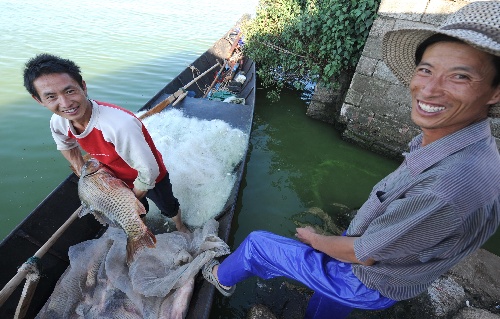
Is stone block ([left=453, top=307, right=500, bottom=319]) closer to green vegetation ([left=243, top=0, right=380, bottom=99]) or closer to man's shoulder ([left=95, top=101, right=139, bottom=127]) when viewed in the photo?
man's shoulder ([left=95, top=101, right=139, bottom=127])

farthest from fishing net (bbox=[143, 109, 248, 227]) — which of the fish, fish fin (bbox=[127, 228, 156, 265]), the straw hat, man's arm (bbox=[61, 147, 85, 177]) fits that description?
the straw hat

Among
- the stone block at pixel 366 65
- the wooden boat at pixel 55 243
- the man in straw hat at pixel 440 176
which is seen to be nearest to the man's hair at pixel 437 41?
the man in straw hat at pixel 440 176

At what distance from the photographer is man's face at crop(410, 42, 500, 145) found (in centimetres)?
128

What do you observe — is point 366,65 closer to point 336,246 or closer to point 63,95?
point 336,246

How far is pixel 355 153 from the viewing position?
669 cm

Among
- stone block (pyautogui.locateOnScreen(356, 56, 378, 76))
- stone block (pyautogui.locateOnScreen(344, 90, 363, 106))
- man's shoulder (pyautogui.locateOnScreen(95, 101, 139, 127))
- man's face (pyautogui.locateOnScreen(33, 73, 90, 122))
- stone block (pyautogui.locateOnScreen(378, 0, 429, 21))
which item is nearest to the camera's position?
man's face (pyautogui.locateOnScreen(33, 73, 90, 122))

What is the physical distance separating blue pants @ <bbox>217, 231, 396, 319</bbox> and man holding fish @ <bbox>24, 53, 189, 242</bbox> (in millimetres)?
→ 1127

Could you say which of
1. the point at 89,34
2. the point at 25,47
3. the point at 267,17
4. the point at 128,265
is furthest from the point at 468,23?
the point at 89,34

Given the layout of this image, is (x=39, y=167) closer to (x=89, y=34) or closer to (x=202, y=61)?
(x=202, y=61)

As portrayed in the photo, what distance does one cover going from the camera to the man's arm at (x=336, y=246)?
1.72m

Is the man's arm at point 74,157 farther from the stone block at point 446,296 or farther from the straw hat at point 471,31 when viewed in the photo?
the stone block at point 446,296

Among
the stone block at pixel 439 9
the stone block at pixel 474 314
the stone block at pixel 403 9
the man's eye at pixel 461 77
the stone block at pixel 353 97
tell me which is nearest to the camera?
the man's eye at pixel 461 77

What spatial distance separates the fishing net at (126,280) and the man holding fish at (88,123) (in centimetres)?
80

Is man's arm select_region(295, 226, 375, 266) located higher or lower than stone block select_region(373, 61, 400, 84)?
lower
